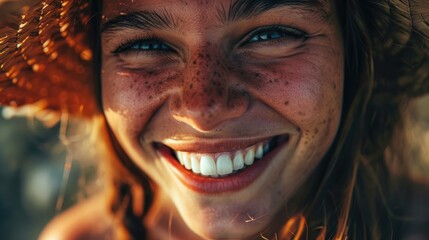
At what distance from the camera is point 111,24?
1.77m

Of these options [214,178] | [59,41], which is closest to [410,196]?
[214,178]

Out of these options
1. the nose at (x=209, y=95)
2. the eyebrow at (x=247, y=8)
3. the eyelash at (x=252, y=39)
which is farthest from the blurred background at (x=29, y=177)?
the eyebrow at (x=247, y=8)

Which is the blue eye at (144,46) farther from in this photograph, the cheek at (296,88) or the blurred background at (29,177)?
the blurred background at (29,177)

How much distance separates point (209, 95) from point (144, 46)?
312 mm

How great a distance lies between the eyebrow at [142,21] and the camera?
164 cm

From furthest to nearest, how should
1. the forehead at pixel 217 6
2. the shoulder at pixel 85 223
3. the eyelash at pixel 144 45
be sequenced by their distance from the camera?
the shoulder at pixel 85 223, the eyelash at pixel 144 45, the forehead at pixel 217 6

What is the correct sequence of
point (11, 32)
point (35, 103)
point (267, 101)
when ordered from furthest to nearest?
point (35, 103) < point (11, 32) < point (267, 101)

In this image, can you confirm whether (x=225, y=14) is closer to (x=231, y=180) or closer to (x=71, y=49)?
(x=231, y=180)

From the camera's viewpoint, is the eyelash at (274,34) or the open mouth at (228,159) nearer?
the eyelash at (274,34)

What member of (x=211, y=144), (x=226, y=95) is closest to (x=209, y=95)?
(x=226, y=95)

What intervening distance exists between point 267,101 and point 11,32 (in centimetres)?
80

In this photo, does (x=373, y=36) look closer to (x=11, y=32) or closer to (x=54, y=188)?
(x=11, y=32)

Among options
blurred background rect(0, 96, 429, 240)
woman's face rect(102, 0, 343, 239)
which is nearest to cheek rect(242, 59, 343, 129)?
woman's face rect(102, 0, 343, 239)

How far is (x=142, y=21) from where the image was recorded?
1689 mm
